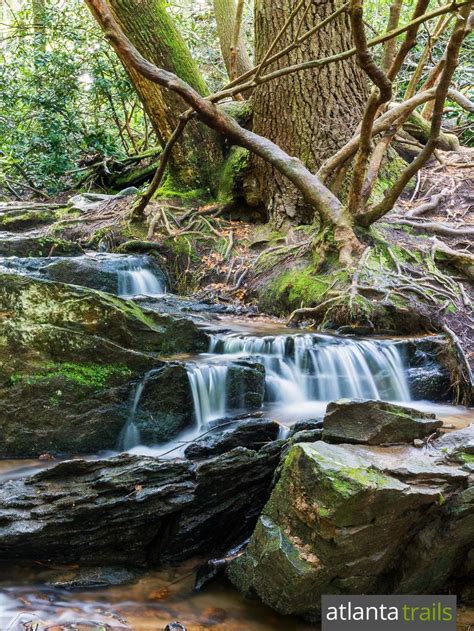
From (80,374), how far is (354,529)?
2306 millimetres

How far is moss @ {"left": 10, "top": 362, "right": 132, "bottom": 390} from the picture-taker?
3807 mm

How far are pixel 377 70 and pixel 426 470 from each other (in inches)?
133

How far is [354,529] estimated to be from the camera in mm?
2291

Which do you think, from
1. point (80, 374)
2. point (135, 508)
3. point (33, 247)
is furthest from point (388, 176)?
point (135, 508)

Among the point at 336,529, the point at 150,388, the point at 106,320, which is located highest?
the point at 106,320

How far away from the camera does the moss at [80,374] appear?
12.5ft

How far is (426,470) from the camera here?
249 centimetres

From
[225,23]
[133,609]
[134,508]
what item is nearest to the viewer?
[133,609]

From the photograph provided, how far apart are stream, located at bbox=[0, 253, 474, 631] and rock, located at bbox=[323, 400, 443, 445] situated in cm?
79

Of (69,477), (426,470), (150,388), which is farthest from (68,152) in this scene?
(426,470)

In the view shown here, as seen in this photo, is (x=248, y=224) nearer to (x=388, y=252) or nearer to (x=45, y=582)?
(x=388, y=252)

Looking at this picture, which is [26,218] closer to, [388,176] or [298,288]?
[298,288]

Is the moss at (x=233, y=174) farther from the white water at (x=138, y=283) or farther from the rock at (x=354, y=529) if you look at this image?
the rock at (x=354, y=529)

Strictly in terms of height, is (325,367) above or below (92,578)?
above
